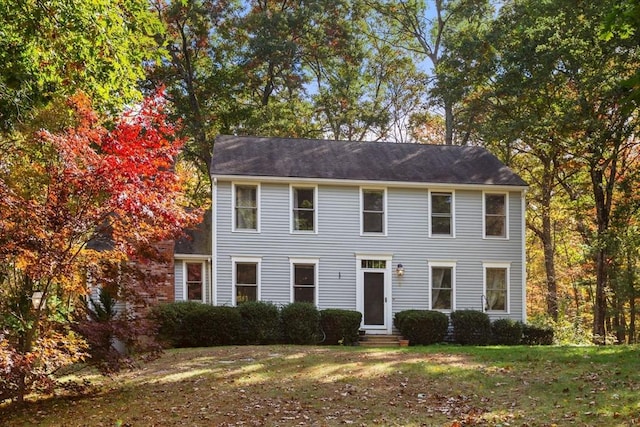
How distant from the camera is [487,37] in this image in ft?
79.4

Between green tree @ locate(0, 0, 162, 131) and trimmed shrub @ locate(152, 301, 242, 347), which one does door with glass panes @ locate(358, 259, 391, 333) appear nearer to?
trimmed shrub @ locate(152, 301, 242, 347)

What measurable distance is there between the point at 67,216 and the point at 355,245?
40.7 ft

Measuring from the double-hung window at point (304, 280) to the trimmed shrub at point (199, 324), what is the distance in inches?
111

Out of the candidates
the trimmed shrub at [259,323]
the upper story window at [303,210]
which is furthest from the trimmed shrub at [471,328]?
the trimmed shrub at [259,323]

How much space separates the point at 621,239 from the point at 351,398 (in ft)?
34.7

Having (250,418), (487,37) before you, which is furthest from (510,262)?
(250,418)

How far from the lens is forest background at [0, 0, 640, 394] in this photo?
9.29 metres

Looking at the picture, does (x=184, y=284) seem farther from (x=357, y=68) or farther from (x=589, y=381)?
(x=357, y=68)

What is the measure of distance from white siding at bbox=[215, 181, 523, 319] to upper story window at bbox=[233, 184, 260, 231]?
0.74 feet

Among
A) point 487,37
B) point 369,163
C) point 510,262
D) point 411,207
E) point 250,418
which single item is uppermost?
point 487,37

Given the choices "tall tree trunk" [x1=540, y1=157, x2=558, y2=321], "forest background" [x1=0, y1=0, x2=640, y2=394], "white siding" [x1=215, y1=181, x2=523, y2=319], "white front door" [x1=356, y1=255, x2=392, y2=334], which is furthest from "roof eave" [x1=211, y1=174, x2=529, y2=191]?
"tall tree trunk" [x1=540, y1=157, x2=558, y2=321]

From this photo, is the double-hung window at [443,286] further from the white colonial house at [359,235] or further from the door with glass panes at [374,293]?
the door with glass panes at [374,293]

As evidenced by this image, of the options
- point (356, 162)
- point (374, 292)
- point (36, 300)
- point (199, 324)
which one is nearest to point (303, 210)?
point (356, 162)

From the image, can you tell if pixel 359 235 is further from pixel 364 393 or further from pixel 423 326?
pixel 364 393
